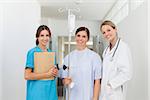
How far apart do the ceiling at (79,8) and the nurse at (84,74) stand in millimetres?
2066

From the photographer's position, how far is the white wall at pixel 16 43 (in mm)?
3137

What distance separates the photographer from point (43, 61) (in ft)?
5.74

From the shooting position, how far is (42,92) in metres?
1.75

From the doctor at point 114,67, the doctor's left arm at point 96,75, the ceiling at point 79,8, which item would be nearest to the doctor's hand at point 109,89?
the doctor at point 114,67

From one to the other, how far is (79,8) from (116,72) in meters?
2.80

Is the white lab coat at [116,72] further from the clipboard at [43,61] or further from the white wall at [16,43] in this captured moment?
the white wall at [16,43]

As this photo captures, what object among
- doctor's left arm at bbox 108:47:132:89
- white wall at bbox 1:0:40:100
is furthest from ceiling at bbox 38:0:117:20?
doctor's left arm at bbox 108:47:132:89

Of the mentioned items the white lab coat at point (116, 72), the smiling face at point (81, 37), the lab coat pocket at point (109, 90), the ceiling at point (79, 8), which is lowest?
the lab coat pocket at point (109, 90)

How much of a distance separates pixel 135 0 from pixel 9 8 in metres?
1.81

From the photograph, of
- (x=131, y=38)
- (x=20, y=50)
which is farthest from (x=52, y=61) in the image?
(x=20, y=50)

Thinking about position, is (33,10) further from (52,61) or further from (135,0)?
(52,61)

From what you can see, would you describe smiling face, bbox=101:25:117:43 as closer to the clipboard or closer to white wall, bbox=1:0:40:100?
the clipboard

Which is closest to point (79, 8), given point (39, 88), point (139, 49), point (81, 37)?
point (139, 49)

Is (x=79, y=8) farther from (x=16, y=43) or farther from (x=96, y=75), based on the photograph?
(x=96, y=75)
